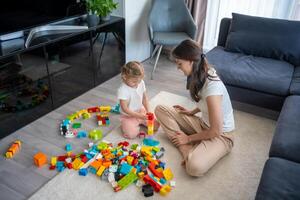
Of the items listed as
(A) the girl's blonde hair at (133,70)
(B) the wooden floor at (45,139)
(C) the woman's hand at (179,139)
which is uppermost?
(A) the girl's blonde hair at (133,70)

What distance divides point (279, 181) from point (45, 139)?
1.68 metres

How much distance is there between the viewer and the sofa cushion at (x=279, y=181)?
130 centimetres

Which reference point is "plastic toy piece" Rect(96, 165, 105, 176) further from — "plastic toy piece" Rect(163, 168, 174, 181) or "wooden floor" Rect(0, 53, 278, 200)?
"plastic toy piece" Rect(163, 168, 174, 181)

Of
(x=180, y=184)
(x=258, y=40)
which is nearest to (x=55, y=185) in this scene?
(x=180, y=184)

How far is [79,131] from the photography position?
7.76 ft

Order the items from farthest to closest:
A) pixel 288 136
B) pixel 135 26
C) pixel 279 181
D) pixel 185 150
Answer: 1. pixel 135 26
2. pixel 185 150
3. pixel 288 136
4. pixel 279 181

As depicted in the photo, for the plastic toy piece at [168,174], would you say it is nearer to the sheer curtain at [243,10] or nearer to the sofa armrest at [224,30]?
the sofa armrest at [224,30]

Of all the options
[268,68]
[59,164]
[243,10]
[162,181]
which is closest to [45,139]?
[59,164]

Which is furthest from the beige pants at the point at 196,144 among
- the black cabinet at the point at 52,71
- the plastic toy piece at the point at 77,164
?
the black cabinet at the point at 52,71

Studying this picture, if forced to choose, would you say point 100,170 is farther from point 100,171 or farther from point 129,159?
point 129,159

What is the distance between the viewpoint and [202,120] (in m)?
2.12

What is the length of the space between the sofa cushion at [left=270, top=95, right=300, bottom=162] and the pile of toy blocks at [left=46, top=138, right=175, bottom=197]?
2.18 feet

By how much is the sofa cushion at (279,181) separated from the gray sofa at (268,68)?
0.08 feet

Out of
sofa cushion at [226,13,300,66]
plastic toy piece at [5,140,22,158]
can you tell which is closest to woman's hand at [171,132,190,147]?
plastic toy piece at [5,140,22,158]
